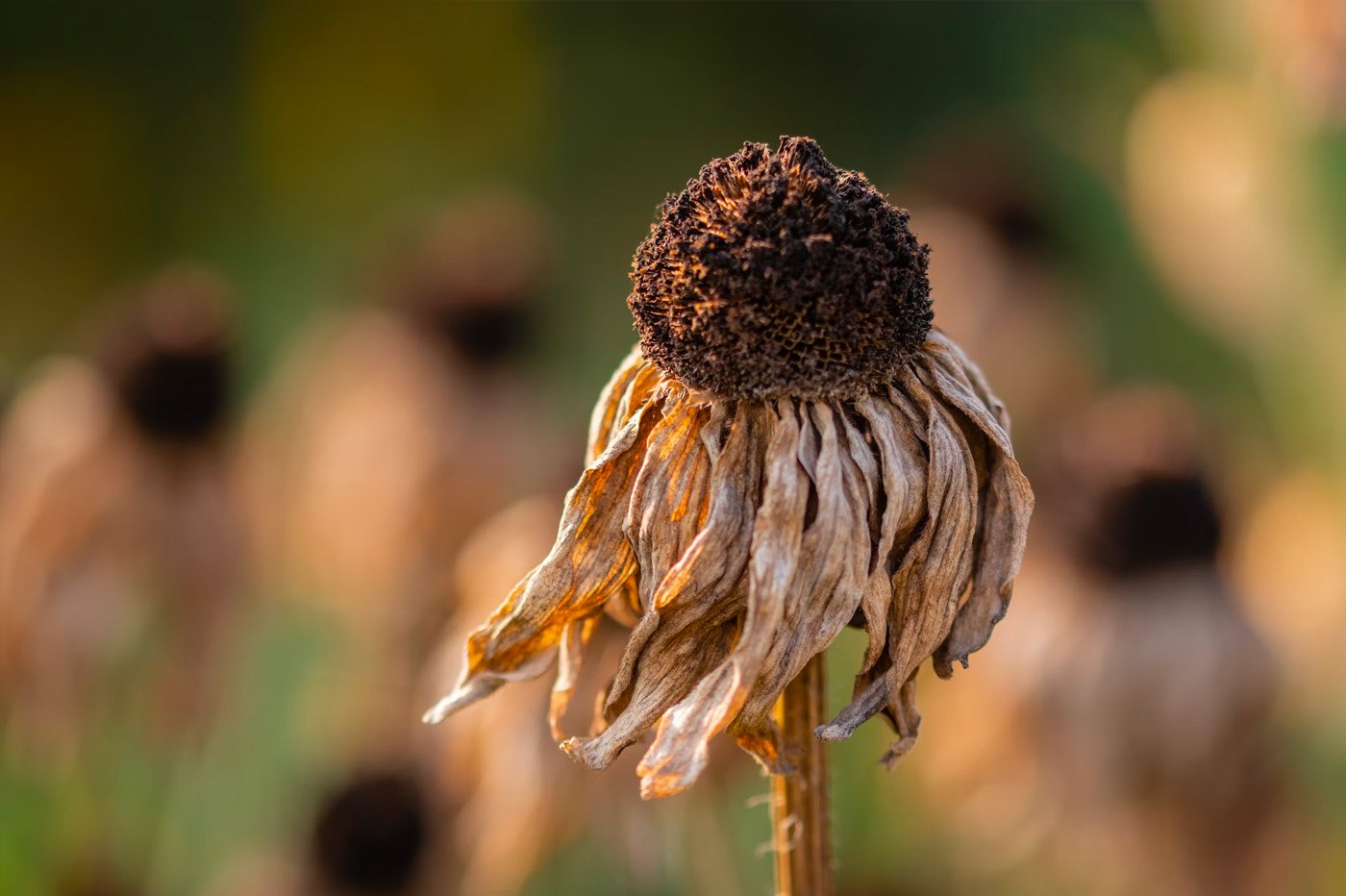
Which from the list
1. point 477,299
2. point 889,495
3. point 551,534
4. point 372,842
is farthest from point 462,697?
point 477,299

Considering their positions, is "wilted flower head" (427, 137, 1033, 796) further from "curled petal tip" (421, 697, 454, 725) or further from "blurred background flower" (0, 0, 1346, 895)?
"blurred background flower" (0, 0, 1346, 895)

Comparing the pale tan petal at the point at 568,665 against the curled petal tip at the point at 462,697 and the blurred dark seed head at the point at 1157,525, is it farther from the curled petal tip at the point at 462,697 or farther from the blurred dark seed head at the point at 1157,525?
the blurred dark seed head at the point at 1157,525

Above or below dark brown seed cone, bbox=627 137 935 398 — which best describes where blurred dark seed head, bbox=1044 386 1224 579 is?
above

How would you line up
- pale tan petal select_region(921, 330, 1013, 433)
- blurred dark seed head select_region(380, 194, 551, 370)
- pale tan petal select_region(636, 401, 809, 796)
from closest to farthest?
pale tan petal select_region(636, 401, 809, 796) → pale tan petal select_region(921, 330, 1013, 433) → blurred dark seed head select_region(380, 194, 551, 370)

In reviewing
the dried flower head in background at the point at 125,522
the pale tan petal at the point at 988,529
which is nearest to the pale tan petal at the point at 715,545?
the pale tan petal at the point at 988,529

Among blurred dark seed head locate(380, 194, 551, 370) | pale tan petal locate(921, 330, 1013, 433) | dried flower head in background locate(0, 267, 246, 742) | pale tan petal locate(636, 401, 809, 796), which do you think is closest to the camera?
pale tan petal locate(636, 401, 809, 796)

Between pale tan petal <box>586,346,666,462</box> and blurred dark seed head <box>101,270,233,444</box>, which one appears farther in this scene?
blurred dark seed head <box>101,270,233,444</box>

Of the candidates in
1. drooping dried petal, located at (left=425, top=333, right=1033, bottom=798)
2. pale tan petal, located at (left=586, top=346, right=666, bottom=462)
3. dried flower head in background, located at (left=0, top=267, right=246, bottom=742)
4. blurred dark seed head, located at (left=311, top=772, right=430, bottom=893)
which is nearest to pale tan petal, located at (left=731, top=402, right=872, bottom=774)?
drooping dried petal, located at (left=425, top=333, right=1033, bottom=798)

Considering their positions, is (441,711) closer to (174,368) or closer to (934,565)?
(934,565)
